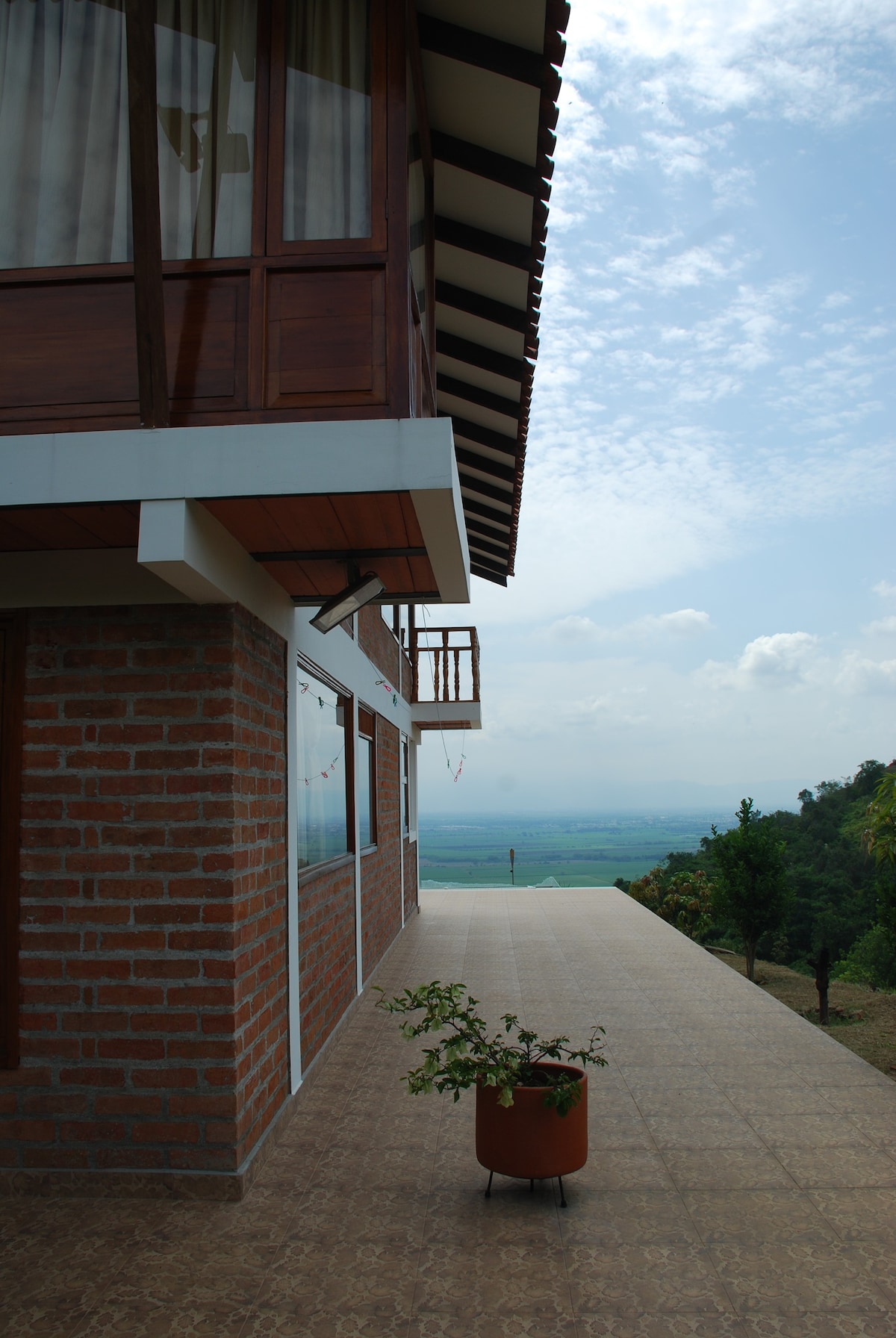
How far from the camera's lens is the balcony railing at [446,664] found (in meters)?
13.1

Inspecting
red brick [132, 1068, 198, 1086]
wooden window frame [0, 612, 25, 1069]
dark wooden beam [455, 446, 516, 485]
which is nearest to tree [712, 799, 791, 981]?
dark wooden beam [455, 446, 516, 485]

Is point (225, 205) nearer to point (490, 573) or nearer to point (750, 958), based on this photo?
point (490, 573)

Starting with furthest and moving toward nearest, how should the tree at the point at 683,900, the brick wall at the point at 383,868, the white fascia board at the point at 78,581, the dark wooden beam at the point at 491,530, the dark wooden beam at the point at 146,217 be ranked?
the tree at the point at 683,900 < the dark wooden beam at the point at 491,530 < the brick wall at the point at 383,868 < the white fascia board at the point at 78,581 < the dark wooden beam at the point at 146,217

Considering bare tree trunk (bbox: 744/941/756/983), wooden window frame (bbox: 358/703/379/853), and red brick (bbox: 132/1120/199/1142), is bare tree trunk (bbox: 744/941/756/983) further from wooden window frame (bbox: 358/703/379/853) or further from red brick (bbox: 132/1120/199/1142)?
red brick (bbox: 132/1120/199/1142)

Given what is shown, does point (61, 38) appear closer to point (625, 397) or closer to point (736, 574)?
point (625, 397)

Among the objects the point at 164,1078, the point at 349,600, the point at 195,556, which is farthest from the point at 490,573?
the point at 164,1078

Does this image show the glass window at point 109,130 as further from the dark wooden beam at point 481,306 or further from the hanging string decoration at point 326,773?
the hanging string decoration at point 326,773

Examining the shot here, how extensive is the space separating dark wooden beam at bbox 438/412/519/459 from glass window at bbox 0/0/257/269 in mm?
3825

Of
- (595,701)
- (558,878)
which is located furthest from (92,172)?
(595,701)

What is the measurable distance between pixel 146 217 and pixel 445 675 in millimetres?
10341

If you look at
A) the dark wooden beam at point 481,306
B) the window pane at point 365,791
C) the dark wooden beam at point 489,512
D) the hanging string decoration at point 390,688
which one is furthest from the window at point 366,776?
the dark wooden beam at point 481,306

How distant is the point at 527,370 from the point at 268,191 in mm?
2689

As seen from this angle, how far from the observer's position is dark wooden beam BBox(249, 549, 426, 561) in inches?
148

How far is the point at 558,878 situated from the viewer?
664 inches
